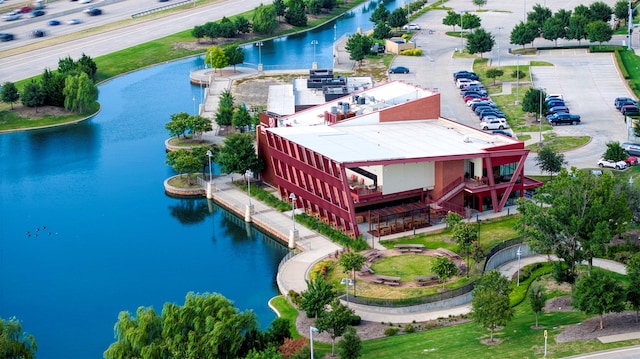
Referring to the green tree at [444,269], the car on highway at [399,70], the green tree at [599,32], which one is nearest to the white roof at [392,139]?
the green tree at [444,269]

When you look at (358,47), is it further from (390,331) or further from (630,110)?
(390,331)

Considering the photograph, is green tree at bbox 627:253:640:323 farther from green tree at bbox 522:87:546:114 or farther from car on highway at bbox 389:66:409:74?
car on highway at bbox 389:66:409:74

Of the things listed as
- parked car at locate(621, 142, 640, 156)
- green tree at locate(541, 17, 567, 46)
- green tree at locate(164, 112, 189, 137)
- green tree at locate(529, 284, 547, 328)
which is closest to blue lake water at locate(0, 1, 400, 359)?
green tree at locate(164, 112, 189, 137)

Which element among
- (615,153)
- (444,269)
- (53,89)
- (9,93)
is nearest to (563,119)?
(615,153)

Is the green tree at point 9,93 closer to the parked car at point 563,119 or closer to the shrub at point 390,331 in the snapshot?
the parked car at point 563,119

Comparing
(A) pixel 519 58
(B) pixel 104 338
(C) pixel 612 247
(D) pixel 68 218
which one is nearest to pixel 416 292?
(C) pixel 612 247
